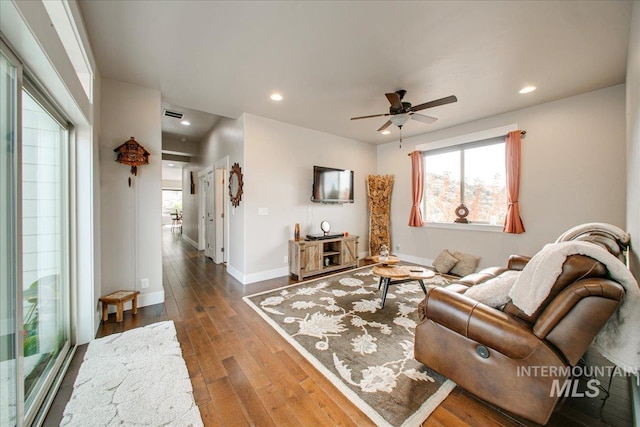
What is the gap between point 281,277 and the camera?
4227 mm

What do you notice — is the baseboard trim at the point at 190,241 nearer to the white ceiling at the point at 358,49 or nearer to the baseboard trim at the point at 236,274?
the baseboard trim at the point at 236,274

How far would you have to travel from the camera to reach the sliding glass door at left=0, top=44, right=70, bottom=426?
45.3 inches

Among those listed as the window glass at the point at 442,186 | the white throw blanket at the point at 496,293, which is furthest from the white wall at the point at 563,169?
the white throw blanket at the point at 496,293

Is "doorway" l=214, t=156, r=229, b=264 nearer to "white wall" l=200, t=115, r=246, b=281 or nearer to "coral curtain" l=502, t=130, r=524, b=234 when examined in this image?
"white wall" l=200, t=115, r=246, b=281

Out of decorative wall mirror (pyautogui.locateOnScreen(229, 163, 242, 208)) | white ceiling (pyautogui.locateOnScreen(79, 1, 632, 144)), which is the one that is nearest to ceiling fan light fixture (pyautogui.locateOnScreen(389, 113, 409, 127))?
white ceiling (pyautogui.locateOnScreen(79, 1, 632, 144))

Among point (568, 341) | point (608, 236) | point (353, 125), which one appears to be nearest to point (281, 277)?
point (353, 125)

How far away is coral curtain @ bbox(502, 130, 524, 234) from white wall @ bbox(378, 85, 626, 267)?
86 millimetres

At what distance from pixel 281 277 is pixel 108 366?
2550 mm

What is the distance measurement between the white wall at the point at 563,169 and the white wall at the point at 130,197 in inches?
195

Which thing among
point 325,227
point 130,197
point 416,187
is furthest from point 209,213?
point 416,187

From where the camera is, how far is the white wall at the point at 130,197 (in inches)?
109

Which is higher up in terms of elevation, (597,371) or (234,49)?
(234,49)

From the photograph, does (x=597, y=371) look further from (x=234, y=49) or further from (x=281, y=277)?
(x=234, y=49)

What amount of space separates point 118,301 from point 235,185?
7.48 ft
